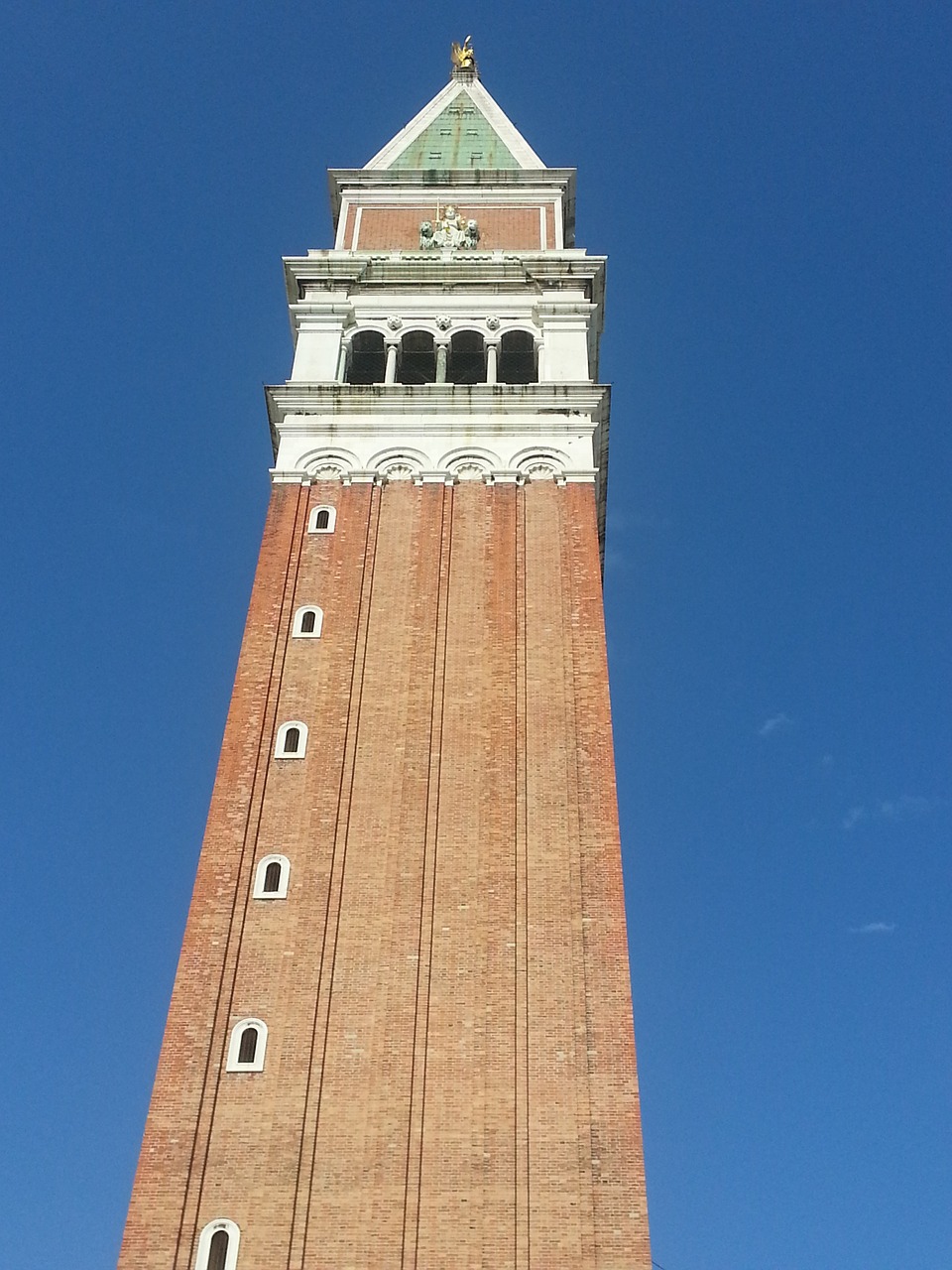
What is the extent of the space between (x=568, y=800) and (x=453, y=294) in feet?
65.3

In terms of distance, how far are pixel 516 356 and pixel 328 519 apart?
9675 mm

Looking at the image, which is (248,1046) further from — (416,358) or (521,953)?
(416,358)

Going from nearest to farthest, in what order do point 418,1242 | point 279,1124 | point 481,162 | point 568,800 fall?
point 418,1242
point 279,1124
point 568,800
point 481,162

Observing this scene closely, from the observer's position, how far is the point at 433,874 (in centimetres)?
2714

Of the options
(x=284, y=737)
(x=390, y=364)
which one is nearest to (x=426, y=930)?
(x=284, y=737)

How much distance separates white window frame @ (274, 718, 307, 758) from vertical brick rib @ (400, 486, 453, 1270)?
8.57ft

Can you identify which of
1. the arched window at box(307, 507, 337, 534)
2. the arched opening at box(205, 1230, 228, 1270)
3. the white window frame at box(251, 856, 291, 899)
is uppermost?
the arched window at box(307, 507, 337, 534)

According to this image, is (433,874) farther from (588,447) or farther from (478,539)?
(588,447)

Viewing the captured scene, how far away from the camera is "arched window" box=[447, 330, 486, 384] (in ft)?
138

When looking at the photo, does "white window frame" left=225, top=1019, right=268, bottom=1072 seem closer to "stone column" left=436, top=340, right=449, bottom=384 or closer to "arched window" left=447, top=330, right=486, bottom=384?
"stone column" left=436, top=340, right=449, bottom=384

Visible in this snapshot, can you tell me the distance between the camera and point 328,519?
35.5 meters

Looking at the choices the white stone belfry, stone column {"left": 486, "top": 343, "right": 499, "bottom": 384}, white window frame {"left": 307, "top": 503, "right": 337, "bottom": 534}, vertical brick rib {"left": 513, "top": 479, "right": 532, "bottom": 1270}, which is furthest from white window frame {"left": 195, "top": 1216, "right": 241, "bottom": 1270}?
stone column {"left": 486, "top": 343, "right": 499, "bottom": 384}

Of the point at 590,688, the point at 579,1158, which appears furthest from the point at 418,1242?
the point at 590,688

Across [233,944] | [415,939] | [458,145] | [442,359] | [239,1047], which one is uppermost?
[458,145]
